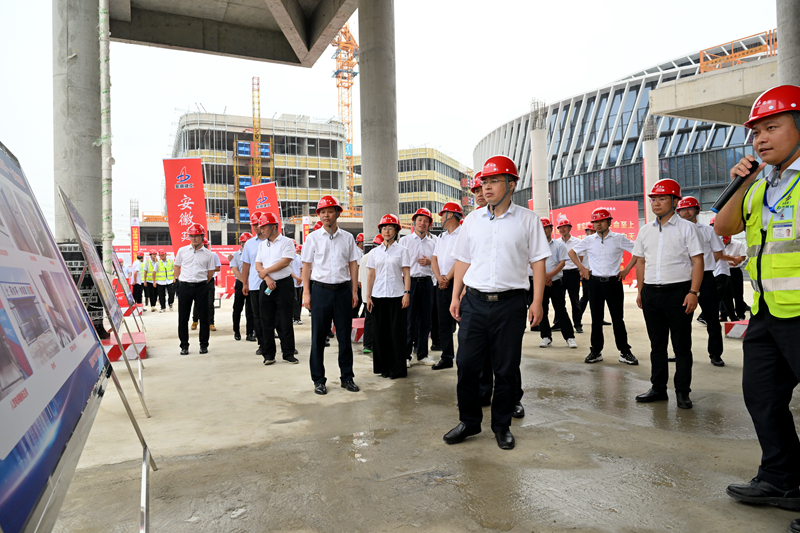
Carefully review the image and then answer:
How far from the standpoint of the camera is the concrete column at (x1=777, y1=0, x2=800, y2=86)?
6.77 metres

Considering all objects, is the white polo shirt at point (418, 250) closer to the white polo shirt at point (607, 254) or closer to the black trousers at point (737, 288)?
the white polo shirt at point (607, 254)

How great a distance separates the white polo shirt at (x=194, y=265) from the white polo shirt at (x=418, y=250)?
332 centimetres

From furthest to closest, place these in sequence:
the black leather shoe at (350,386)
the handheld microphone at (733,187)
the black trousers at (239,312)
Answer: the black trousers at (239,312), the black leather shoe at (350,386), the handheld microphone at (733,187)

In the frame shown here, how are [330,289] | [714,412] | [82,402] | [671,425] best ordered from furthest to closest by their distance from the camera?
[330,289] → [714,412] → [671,425] → [82,402]

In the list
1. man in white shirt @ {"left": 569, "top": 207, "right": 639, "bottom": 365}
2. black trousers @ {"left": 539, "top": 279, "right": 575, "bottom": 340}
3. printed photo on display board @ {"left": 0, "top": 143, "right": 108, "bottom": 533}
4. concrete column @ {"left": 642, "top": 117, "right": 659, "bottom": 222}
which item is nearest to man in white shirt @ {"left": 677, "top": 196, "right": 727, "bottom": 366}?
man in white shirt @ {"left": 569, "top": 207, "right": 639, "bottom": 365}

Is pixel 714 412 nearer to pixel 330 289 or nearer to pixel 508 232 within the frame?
pixel 508 232

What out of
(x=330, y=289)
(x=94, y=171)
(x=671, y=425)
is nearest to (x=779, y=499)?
(x=671, y=425)

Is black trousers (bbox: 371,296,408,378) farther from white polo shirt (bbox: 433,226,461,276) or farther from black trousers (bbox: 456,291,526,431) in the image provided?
black trousers (bbox: 456,291,526,431)

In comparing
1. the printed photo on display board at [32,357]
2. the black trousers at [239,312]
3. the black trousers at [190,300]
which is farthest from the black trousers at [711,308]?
the black trousers at [239,312]

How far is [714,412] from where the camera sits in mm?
4461

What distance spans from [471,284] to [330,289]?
2.15 meters

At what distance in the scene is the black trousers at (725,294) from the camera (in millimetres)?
9039

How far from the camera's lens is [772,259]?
269cm

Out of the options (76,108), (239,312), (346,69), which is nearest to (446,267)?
(239,312)
